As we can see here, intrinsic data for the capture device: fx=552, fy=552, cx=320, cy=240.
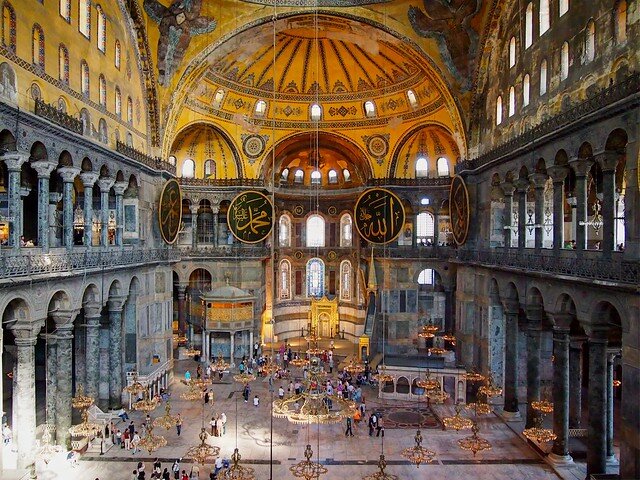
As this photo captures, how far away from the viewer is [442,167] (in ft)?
87.6

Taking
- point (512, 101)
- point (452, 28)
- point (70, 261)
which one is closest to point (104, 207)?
point (70, 261)

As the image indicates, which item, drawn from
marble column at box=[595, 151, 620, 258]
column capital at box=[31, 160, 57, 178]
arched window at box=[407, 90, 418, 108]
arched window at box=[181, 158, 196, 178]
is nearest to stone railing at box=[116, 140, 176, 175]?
arched window at box=[181, 158, 196, 178]

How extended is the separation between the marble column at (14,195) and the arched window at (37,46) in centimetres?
259

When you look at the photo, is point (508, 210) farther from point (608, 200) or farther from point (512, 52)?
point (608, 200)

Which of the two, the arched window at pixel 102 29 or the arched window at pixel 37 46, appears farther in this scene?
the arched window at pixel 102 29

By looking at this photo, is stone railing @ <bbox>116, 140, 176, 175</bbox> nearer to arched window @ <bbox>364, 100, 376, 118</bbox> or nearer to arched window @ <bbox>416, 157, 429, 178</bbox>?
arched window @ <bbox>364, 100, 376, 118</bbox>

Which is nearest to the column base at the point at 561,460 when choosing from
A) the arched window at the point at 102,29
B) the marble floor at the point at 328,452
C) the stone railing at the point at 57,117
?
the marble floor at the point at 328,452

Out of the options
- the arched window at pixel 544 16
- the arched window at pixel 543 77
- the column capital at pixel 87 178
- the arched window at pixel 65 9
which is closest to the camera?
the arched window at pixel 65 9

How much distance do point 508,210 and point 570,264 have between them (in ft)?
18.5

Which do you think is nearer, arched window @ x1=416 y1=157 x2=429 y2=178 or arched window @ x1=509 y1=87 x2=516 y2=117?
arched window @ x1=509 y1=87 x2=516 y2=117

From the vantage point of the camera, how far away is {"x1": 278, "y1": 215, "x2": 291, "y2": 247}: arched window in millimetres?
31062

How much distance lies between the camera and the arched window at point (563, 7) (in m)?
13.8

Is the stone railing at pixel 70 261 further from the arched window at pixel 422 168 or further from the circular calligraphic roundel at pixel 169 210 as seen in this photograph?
the arched window at pixel 422 168

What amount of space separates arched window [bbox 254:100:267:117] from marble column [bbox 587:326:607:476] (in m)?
18.5
